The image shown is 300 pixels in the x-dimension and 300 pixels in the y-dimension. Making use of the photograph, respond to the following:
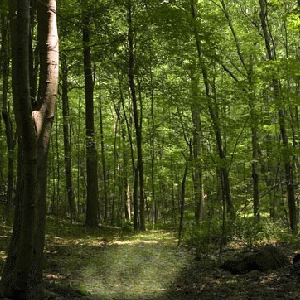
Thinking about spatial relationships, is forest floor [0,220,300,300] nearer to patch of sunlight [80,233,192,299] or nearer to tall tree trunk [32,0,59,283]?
patch of sunlight [80,233,192,299]

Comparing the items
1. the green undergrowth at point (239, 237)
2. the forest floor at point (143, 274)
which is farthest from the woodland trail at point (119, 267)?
the green undergrowth at point (239, 237)

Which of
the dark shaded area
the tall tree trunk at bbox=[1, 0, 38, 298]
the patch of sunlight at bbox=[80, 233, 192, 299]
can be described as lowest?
the patch of sunlight at bbox=[80, 233, 192, 299]

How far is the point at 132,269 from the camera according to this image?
329 inches

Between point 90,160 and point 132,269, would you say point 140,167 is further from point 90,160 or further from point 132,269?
point 132,269

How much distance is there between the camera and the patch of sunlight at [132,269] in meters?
6.79

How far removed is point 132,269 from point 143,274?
0.45m

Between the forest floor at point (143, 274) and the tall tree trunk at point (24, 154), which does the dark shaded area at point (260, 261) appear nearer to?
the forest floor at point (143, 274)

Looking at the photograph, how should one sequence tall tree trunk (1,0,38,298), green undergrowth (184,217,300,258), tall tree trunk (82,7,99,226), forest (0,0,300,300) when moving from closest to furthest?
tall tree trunk (1,0,38,298), forest (0,0,300,300), green undergrowth (184,217,300,258), tall tree trunk (82,7,99,226)

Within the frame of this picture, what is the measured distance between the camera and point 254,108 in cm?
1023

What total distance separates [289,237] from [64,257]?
6.48 metres

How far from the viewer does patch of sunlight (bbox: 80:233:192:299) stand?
22.3 ft

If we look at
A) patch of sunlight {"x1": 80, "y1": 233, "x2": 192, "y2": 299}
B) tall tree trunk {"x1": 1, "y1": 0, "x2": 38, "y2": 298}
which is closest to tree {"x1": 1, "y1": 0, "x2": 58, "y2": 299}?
tall tree trunk {"x1": 1, "y1": 0, "x2": 38, "y2": 298}

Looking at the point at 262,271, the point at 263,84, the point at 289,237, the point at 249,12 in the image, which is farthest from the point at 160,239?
the point at 249,12

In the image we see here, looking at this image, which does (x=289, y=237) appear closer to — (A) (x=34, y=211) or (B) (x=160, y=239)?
(B) (x=160, y=239)
